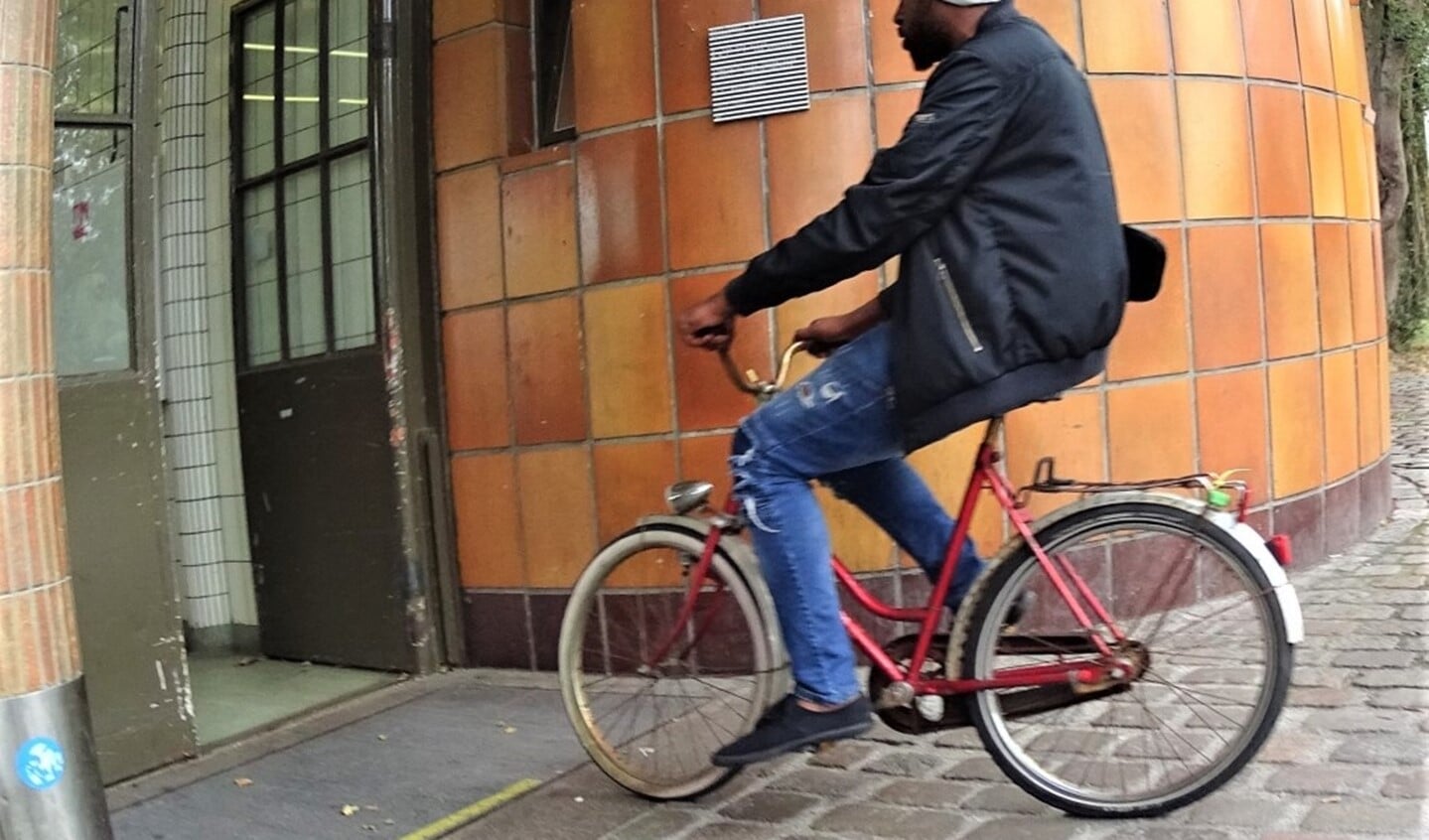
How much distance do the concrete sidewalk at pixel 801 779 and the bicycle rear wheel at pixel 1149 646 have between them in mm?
99

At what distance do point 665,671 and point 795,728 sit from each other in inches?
19.4

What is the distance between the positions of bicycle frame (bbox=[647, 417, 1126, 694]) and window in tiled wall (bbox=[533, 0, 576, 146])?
2089 millimetres

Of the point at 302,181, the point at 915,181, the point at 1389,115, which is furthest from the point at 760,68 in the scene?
the point at 1389,115

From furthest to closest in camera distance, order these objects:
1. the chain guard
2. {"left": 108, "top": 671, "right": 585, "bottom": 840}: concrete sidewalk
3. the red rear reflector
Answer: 1. {"left": 108, "top": 671, "right": 585, "bottom": 840}: concrete sidewalk
2. the chain guard
3. the red rear reflector

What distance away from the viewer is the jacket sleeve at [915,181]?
2232 millimetres

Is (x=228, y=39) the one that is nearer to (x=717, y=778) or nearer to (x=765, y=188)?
(x=765, y=188)

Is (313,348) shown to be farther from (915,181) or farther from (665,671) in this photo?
(915,181)

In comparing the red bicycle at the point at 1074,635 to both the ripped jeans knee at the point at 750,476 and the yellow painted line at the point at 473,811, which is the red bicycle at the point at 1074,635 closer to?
the ripped jeans knee at the point at 750,476

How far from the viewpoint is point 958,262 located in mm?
2299

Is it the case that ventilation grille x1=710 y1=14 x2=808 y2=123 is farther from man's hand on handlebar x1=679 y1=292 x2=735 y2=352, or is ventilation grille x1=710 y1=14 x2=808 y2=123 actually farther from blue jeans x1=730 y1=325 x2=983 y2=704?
blue jeans x1=730 y1=325 x2=983 y2=704

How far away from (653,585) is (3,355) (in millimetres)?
1928

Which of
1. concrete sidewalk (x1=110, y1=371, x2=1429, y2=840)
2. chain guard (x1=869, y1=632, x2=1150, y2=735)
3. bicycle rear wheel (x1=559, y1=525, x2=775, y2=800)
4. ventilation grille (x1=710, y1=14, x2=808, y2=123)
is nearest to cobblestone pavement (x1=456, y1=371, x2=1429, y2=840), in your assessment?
concrete sidewalk (x1=110, y1=371, x2=1429, y2=840)

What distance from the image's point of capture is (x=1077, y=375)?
2.38 metres

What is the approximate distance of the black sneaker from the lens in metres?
2.52
